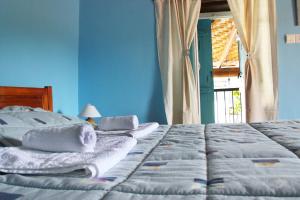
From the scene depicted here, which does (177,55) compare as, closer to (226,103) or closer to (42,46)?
(42,46)

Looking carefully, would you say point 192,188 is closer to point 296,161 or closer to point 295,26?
point 296,161

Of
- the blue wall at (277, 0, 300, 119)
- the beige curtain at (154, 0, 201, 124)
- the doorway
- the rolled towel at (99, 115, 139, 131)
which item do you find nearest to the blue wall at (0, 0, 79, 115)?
the rolled towel at (99, 115, 139, 131)

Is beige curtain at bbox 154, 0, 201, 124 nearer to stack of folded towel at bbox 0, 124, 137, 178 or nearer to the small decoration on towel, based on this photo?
stack of folded towel at bbox 0, 124, 137, 178

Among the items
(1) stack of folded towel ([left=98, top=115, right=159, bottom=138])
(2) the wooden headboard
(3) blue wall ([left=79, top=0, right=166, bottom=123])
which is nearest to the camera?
(1) stack of folded towel ([left=98, top=115, right=159, bottom=138])

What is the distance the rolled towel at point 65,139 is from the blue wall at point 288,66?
8.93ft

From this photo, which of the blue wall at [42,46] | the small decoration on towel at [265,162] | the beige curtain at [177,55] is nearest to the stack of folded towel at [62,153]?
the small decoration on towel at [265,162]

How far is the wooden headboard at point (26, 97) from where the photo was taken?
2083mm

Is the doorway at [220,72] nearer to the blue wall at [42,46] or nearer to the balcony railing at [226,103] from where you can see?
the balcony railing at [226,103]

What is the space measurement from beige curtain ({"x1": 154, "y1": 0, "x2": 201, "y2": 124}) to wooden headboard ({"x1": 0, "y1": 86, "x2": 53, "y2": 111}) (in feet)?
4.41

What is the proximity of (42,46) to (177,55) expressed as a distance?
1.54 metres

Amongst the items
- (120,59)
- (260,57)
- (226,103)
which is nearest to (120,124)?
(120,59)

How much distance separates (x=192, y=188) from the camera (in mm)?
668

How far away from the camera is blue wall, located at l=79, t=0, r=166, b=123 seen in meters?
3.35

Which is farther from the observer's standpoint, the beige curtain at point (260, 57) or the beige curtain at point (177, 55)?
the beige curtain at point (177, 55)
